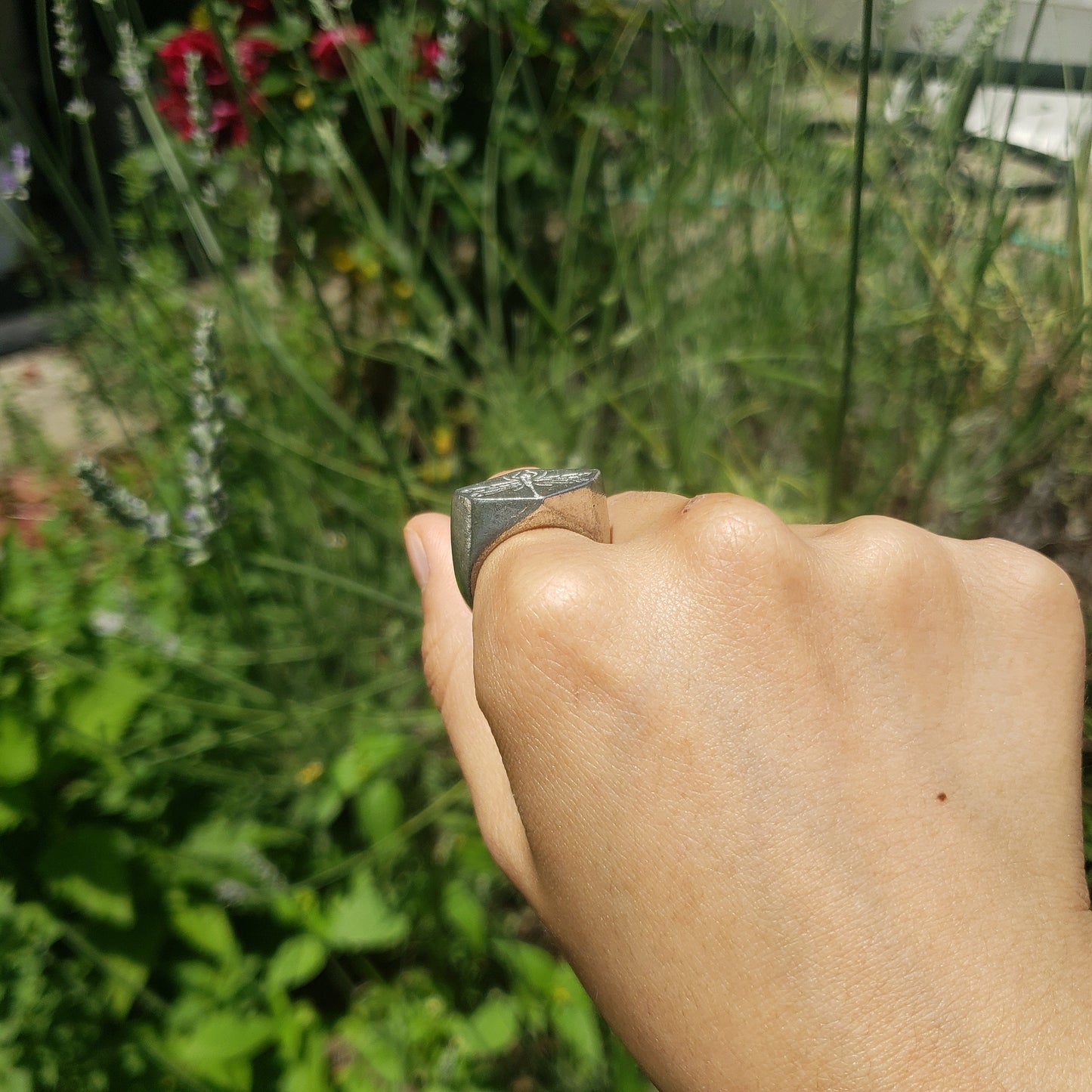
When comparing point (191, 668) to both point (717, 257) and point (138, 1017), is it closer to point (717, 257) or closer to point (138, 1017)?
point (138, 1017)

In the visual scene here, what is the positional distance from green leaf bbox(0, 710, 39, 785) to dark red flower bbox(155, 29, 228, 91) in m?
1.23

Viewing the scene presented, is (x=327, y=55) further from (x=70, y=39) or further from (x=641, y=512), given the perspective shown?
(x=641, y=512)

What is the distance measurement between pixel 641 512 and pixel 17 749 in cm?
88

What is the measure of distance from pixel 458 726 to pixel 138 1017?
780 millimetres

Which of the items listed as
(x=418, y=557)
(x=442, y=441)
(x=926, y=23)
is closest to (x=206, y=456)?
(x=418, y=557)

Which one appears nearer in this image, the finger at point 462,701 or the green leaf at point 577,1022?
the finger at point 462,701

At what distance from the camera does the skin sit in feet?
1.39

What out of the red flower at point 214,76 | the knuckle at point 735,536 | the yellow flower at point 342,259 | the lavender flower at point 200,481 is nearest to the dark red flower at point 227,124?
the red flower at point 214,76

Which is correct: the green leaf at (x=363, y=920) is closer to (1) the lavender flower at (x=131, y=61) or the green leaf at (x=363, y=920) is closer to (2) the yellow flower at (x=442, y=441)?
(2) the yellow flower at (x=442, y=441)

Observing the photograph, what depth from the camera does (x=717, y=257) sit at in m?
A: 1.56

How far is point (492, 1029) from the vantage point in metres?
1.08

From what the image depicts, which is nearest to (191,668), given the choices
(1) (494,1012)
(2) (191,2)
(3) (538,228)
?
(1) (494,1012)

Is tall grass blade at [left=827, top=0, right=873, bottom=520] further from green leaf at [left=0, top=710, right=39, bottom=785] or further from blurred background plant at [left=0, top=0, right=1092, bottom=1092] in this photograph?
green leaf at [left=0, top=710, right=39, bottom=785]

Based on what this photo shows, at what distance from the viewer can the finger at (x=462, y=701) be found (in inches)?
24.9
